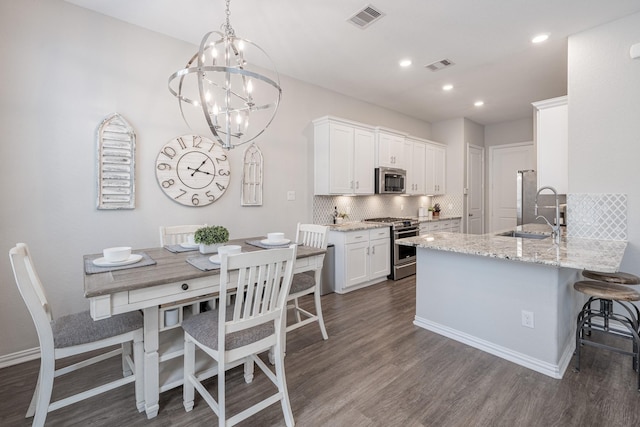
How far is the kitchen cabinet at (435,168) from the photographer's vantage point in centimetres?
595

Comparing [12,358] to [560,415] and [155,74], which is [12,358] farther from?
[560,415]

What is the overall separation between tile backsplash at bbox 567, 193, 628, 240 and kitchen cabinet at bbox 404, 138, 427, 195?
2.64 metres

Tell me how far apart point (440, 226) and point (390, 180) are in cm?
161

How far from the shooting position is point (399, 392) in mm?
2018

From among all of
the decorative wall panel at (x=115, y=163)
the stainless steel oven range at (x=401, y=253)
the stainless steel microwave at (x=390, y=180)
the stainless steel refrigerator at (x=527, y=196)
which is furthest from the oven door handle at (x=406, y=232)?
the decorative wall panel at (x=115, y=163)

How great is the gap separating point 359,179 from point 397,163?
986mm

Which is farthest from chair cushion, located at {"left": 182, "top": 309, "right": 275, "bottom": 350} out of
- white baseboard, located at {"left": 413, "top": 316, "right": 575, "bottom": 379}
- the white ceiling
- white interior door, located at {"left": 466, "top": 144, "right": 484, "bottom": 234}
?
white interior door, located at {"left": 466, "top": 144, "right": 484, "bottom": 234}

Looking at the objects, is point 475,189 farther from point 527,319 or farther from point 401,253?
point 527,319

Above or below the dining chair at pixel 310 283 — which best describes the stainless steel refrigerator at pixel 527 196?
above

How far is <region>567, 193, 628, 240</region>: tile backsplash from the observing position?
2803 millimetres

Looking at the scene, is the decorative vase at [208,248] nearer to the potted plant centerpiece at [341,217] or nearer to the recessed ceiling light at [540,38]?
the potted plant centerpiece at [341,217]

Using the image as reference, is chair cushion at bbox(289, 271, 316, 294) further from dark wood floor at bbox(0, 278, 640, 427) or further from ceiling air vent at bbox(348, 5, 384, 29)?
ceiling air vent at bbox(348, 5, 384, 29)

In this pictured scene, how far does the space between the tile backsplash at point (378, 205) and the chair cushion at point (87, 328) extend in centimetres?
288

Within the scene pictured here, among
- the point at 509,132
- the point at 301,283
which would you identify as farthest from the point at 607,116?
the point at 509,132
